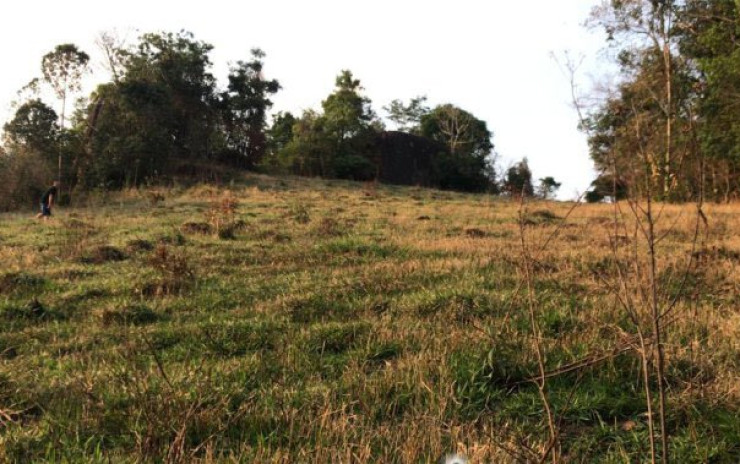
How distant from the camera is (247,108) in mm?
38438

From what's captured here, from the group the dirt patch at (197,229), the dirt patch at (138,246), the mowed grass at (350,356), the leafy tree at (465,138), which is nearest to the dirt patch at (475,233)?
the mowed grass at (350,356)

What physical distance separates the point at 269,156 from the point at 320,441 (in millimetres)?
44513

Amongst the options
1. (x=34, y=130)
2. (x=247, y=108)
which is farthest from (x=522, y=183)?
(x=247, y=108)

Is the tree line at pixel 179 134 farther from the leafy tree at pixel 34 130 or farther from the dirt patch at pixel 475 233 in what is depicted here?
the dirt patch at pixel 475 233

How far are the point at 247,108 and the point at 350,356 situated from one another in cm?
3726

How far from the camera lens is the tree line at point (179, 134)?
86.9 feet

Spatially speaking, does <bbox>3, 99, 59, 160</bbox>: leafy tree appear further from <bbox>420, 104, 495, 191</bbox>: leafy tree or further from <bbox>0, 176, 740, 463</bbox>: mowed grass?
<bbox>420, 104, 495, 191</bbox>: leafy tree

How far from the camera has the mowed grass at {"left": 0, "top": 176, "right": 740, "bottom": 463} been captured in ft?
8.88

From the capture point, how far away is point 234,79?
38.1 m

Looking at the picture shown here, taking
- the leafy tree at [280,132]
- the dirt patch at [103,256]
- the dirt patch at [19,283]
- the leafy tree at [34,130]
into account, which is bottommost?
the dirt patch at [19,283]

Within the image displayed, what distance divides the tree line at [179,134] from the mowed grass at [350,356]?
13173 millimetres

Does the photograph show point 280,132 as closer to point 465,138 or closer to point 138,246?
point 465,138

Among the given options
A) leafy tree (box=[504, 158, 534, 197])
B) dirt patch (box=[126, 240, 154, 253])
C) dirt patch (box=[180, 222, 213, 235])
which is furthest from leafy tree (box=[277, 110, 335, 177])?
dirt patch (box=[126, 240, 154, 253])

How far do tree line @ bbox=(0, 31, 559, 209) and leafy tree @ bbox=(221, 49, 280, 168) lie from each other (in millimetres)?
79
